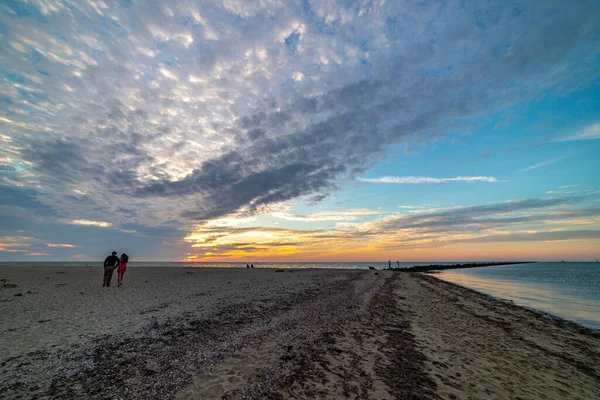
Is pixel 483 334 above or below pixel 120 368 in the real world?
below

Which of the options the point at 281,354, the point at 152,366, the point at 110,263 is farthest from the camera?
the point at 110,263

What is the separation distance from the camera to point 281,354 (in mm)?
9000

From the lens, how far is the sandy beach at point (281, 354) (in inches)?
268

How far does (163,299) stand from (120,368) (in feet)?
42.5

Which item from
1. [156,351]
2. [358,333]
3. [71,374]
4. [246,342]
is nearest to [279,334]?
[246,342]

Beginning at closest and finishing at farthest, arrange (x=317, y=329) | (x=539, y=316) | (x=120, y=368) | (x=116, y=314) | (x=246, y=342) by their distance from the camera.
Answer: (x=120, y=368) < (x=246, y=342) < (x=317, y=329) < (x=116, y=314) < (x=539, y=316)

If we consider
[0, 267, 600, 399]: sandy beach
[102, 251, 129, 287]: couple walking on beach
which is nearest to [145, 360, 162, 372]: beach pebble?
[0, 267, 600, 399]: sandy beach

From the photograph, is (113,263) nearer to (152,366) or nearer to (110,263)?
(110,263)

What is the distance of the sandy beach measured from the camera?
6809 millimetres

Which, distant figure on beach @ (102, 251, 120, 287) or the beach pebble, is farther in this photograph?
distant figure on beach @ (102, 251, 120, 287)

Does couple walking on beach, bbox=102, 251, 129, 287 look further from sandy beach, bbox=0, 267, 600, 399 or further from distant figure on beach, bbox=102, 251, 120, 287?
sandy beach, bbox=0, 267, 600, 399

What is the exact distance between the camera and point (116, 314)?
46.4 ft

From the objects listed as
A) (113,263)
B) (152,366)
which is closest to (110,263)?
(113,263)

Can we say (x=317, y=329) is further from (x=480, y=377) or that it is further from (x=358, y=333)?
(x=480, y=377)
